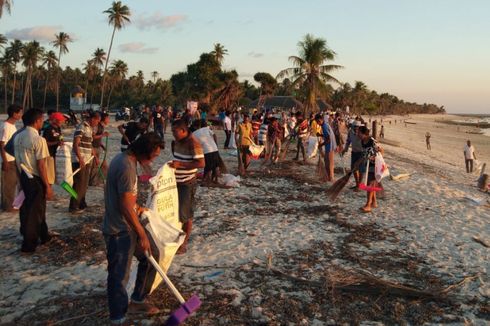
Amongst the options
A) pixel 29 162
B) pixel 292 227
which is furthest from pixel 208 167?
pixel 29 162

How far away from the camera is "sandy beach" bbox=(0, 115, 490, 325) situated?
4.21 metres

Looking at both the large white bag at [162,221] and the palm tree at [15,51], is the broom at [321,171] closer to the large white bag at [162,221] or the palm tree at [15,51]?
the large white bag at [162,221]

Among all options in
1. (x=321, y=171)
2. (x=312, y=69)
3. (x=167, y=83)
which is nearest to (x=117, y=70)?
(x=167, y=83)

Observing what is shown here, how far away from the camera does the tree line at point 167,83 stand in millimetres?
26000

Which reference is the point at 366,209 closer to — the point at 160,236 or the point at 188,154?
the point at 188,154

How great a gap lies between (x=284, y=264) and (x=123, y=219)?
2.68 m

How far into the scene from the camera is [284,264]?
5.47 metres

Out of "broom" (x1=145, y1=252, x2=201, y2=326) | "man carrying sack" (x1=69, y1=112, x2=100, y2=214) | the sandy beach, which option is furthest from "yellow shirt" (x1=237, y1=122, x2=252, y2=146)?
"broom" (x1=145, y1=252, x2=201, y2=326)

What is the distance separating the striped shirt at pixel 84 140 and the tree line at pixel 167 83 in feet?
61.8

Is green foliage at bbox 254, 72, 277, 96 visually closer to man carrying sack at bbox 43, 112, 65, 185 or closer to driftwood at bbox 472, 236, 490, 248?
man carrying sack at bbox 43, 112, 65, 185

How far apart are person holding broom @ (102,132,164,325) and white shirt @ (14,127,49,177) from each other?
237 centimetres

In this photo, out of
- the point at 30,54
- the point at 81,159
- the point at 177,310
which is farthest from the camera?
Result: the point at 30,54

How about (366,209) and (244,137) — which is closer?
(366,209)

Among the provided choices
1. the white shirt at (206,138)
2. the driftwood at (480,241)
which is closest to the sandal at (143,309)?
the white shirt at (206,138)
